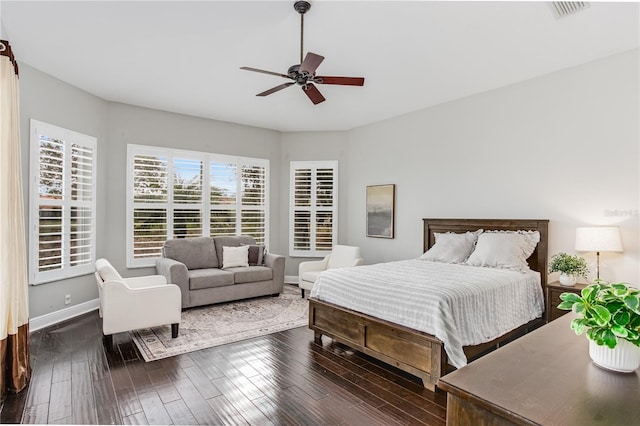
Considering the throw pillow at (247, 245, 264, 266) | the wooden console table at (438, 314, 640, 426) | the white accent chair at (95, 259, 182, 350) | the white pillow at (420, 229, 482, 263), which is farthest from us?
the throw pillow at (247, 245, 264, 266)

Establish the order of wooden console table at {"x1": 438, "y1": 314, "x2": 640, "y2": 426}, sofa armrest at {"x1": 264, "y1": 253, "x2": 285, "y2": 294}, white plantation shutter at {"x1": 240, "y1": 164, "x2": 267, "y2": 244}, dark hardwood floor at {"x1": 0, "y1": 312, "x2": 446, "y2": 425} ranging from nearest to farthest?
wooden console table at {"x1": 438, "y1": 314, "x2": 640, "y2": 426} → dark hardwood floor at {"x1": 0, "y1": 312, "x2": 446, "y2": 425} → sofa armrest at {"x1": 264, "y1": 253, "x2": 285, "y2": 294} → white plantation shutter at {"x1": 240, "y1": 164, "x2": 267, "y2": 244}

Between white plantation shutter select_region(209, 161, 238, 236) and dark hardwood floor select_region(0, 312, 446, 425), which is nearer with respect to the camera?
dark hardwood floor select_region(0, 312, 446, 425)

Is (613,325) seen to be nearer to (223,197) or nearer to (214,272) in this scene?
(214,272)

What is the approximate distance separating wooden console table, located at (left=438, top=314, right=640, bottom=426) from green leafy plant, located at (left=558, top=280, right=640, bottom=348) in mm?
140

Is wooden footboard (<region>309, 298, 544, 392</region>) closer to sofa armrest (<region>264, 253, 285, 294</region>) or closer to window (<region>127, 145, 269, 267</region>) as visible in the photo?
sofa armrest (<region>264, 253, 285, 294</region>)

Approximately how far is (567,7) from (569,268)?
97.4 inches

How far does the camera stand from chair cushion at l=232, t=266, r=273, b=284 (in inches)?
211

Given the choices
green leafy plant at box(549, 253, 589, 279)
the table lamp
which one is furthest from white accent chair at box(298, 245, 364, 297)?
the table lamp

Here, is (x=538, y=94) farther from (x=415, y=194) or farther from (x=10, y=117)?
(x=10, y=117)

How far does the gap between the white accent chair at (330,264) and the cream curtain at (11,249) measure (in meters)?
3.52

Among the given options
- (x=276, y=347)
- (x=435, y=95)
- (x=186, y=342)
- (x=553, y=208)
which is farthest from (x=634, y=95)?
(x=186, y=342)

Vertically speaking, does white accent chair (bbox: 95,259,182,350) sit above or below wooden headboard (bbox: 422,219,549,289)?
below

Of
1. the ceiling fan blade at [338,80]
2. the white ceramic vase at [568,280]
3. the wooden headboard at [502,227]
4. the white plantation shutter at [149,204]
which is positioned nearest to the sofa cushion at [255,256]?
the white plantation shutter at [149,204]

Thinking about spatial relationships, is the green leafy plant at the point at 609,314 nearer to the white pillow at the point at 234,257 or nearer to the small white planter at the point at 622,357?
the small white planter at the point at 622,357
